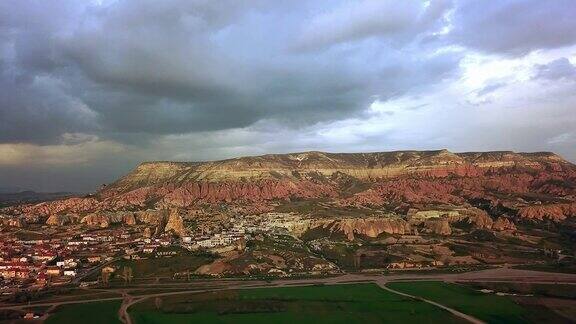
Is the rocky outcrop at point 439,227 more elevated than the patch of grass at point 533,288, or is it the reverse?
the rocky outcrop at point 439,227

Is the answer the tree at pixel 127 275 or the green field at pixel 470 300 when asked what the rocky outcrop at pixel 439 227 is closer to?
the green field at pixel 470 300

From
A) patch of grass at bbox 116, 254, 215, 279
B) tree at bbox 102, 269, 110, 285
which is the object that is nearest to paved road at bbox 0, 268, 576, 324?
tree at bbox 102, 269, 110, 285

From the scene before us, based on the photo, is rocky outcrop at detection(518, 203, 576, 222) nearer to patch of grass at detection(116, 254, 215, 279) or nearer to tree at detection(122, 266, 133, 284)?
patch of grass at detection(116, 254, 215, 279)

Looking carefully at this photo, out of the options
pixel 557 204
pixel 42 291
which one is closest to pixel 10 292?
pixel 42 291

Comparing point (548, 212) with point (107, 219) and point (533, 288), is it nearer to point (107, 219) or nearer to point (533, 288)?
point (533, 288)

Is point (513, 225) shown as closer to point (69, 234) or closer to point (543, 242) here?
point (543, 242)

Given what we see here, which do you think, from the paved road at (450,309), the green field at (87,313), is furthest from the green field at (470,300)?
the green field at (87,313)
